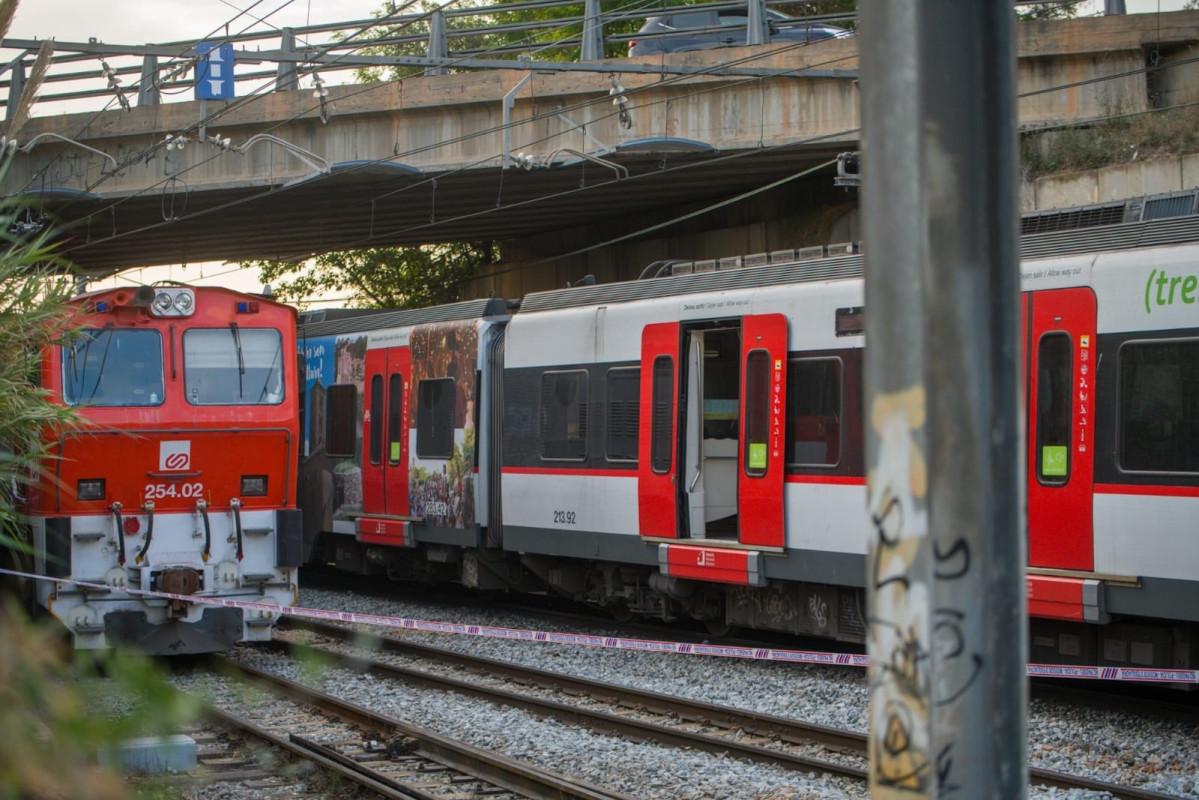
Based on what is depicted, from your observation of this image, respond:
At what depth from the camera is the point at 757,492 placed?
1241 centimetres

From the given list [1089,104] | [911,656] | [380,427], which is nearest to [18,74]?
[380,427]

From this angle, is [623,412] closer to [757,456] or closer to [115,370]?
[757,456]

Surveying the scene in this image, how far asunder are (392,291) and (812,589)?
110ft

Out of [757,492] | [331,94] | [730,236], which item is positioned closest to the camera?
[757,492]

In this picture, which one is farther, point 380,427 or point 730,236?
point 730,236

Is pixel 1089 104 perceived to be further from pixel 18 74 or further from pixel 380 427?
pixel 18 74

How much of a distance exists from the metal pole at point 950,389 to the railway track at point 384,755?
5.31 metres

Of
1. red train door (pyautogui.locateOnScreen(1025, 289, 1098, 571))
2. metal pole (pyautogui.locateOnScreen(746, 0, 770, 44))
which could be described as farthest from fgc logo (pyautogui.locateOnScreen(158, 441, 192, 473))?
metal pole (pyautogui.locateOnScreen(746, 0, 770, 44))

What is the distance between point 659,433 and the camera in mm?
13547

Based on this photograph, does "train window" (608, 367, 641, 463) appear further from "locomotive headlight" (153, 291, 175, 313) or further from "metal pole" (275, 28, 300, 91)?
"metal pole" (275, 28, 300, 91)

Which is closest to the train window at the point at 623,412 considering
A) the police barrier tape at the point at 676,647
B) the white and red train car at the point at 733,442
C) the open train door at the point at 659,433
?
the white and red train car at the point at 733,442

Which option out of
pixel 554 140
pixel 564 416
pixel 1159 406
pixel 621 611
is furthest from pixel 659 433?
pixel 554 140

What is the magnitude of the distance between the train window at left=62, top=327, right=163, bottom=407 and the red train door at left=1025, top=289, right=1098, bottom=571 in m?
8.14

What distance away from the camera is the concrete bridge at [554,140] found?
72.9 ft
